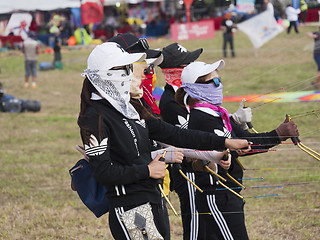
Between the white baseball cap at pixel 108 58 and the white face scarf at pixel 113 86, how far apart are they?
35 mm

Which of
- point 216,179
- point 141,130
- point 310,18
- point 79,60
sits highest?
point 141,130

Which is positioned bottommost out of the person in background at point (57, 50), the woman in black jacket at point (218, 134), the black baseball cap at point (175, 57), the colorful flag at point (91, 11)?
the person in background at point (57, 50)

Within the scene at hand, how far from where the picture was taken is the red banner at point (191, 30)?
24328 mm

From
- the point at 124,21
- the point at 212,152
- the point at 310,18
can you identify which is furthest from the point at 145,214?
the point at 124,21

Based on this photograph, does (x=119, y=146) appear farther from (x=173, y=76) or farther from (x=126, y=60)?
(x=173, y=76)

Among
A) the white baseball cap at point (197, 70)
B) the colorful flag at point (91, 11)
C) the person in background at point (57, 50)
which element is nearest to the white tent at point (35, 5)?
the colorful flag at point (91, 11)

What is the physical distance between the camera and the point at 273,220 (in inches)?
243

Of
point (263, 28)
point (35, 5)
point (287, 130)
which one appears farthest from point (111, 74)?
point (35, 5)

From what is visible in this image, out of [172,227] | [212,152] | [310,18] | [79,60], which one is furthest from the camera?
[79,60]

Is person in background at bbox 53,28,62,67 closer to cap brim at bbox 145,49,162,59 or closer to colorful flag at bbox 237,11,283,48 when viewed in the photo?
colorful flag at bbox 237,11,283,48

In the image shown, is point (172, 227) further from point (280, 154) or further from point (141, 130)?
point (280, 154)

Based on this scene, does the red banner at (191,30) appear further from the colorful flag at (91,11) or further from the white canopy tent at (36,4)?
the white canopy tent at (36,4)

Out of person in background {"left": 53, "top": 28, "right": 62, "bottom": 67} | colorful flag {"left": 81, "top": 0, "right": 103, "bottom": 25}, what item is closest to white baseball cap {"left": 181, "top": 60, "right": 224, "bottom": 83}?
person in background {"left": 53, "top": 28, "right": 62, "bottom": 67}

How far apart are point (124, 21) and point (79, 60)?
38.5 ft
